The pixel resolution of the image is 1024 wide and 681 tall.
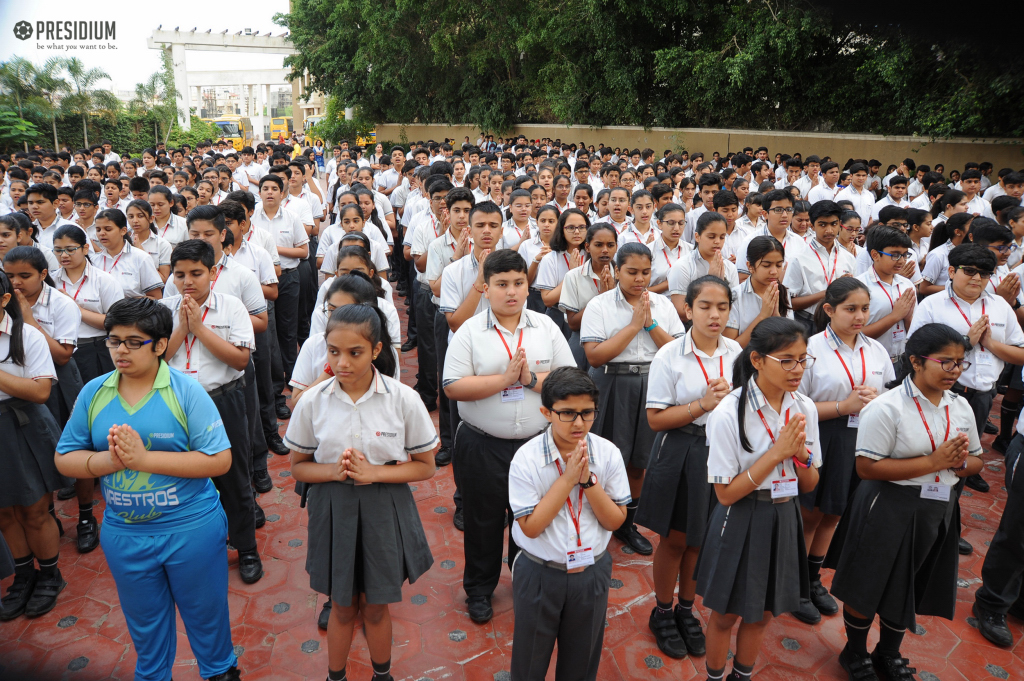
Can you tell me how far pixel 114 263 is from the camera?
4.93 metres

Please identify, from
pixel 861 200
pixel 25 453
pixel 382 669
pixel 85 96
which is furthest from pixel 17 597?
pixel 85 96

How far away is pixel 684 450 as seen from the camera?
3225mm

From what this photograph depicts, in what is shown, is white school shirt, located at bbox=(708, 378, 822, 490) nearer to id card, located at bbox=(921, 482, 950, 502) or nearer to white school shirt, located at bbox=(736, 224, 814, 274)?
id card, located at bbox=(921, 482, 950, 502)

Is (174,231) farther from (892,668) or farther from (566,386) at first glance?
(892,668)

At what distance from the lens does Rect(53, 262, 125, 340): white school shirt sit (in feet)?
14.2

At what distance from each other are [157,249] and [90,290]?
1561mm

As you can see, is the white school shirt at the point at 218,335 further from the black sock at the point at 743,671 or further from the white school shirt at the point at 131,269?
the black sock at the point at 743,671

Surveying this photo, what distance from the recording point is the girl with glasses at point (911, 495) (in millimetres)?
2828

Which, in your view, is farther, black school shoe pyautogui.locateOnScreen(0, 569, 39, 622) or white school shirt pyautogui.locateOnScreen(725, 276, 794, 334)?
white school shirt pyautogui.locateOnScreen(725, 276, 794, 334)

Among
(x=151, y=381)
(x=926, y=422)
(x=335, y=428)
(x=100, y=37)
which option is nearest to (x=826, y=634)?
(x=926, y=422)

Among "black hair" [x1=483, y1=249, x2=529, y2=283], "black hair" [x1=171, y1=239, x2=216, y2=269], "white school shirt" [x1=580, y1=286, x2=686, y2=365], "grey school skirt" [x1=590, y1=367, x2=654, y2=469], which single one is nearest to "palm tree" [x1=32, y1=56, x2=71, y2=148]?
"black hair" [x1=171, y1=239, x2=216, y2=269]

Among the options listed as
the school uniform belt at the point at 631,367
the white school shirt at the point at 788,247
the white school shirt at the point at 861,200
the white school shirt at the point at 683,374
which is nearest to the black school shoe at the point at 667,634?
the white school shirt at the point at 683,374

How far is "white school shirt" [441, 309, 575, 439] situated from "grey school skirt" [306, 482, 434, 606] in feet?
2.03

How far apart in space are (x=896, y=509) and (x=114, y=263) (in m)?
5.00
